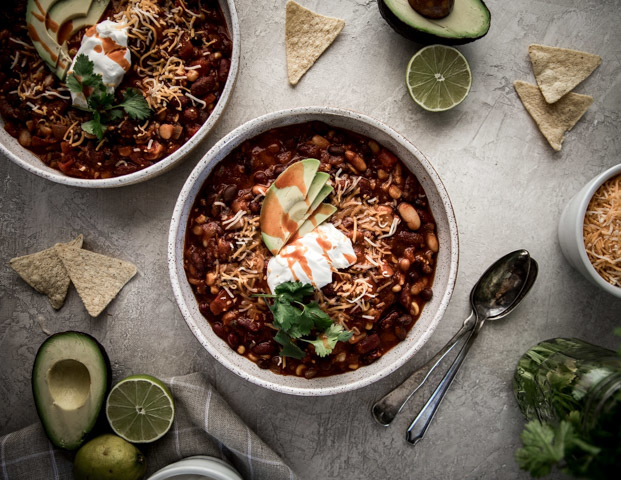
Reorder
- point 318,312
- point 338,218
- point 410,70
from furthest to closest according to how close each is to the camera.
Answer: point 410,70, point 338,218, point 318,312

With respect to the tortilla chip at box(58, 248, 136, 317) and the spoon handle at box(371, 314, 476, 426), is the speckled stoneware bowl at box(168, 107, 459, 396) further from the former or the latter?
the tortilla chip at box(58, 248, 136, 317)

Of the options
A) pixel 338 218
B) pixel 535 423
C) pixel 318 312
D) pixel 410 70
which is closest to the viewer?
pixel 535 423

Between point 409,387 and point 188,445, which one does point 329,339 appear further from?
point 188,445

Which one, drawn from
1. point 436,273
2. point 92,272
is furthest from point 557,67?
point 92,272

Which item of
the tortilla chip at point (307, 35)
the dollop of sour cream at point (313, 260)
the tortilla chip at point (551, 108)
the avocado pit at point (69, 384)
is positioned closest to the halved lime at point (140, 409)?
the avocado pit at point (69, 384)

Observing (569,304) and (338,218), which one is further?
(569,304)

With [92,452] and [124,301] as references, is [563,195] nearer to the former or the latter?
[124,301]

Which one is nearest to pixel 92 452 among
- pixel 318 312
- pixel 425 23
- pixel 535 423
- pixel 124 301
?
pixel 124 301
